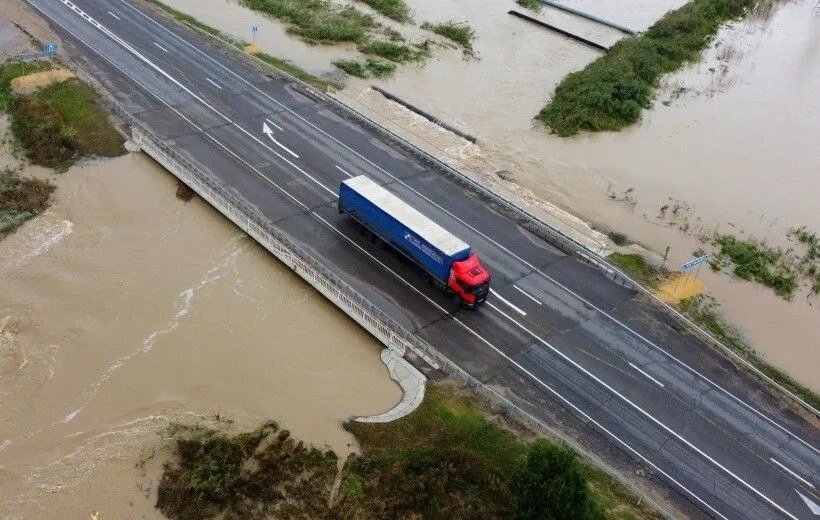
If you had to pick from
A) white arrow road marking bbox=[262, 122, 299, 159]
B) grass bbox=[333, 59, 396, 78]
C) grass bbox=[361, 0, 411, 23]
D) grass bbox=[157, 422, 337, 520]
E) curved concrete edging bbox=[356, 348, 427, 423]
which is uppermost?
grass bbox=[361, 0, 411, 23]

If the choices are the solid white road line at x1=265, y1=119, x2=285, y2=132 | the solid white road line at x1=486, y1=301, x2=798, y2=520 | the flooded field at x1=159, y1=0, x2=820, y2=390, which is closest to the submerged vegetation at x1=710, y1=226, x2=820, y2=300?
the flooded field at x1=159, y1=0, x2=820, y2=390

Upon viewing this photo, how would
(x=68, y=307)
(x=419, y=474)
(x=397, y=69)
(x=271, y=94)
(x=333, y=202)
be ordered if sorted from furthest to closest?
(x=397, y=69), (x=271, y=94), (x=333, y=202), (x=68, y=307), (x=419, y=474)

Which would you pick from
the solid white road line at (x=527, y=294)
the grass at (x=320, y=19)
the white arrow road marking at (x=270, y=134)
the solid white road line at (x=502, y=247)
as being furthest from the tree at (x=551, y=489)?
the grass at (x=320, y=19)

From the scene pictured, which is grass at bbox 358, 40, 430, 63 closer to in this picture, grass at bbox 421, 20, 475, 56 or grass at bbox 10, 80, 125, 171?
grass at bbox 421, 20, 475, 56

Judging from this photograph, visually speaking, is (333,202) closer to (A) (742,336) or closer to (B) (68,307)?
(B) (68,307)

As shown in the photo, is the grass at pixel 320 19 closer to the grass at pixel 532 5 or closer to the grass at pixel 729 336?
the grass at pixel 532 5

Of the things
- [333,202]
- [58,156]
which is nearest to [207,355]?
[333,202]
